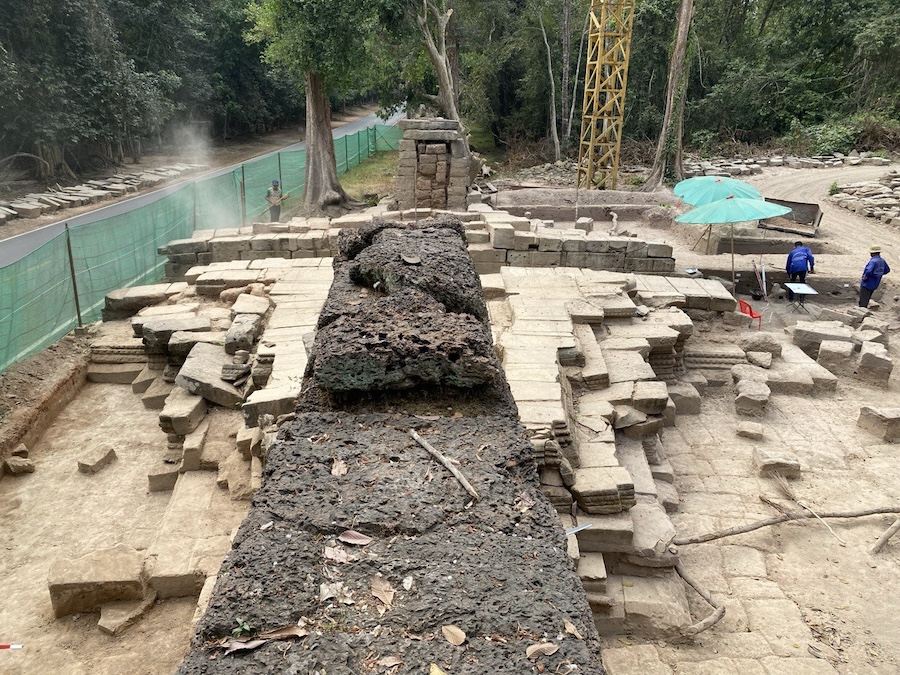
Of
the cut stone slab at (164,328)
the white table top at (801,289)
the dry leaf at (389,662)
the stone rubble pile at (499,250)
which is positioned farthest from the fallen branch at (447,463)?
the white table top at (801,289)

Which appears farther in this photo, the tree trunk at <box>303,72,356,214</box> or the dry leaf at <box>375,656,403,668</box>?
the tree trunk at <box>303,72,356,214</box>

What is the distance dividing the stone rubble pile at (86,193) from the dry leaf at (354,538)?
17.3 metres

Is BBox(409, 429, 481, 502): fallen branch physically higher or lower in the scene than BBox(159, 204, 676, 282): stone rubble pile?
higher

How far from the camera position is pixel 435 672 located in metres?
1.72

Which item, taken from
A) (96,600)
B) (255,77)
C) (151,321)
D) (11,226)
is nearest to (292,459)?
(96,600)

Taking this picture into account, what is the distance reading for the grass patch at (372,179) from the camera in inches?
802

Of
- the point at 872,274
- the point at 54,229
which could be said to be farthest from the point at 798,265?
the point at 54,229

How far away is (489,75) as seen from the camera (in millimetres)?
28656

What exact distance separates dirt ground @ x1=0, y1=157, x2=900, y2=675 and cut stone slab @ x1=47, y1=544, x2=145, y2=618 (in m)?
0.12

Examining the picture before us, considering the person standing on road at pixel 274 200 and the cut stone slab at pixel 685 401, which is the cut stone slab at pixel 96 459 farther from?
the person standing on road at pixel 274 200

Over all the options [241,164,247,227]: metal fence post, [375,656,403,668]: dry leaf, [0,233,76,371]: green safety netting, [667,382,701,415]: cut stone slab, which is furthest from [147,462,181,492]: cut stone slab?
[241,164,247,227]: metal fence post

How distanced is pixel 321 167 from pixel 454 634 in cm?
1705

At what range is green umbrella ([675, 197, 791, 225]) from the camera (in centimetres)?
→ 903

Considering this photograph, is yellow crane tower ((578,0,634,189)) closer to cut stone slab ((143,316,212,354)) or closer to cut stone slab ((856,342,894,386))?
cut stone slab ((856,342,894,386))
